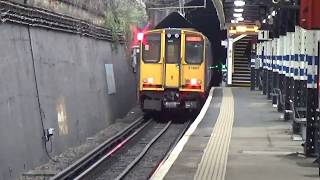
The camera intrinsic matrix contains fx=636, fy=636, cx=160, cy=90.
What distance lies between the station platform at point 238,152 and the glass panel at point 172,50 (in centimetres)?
408

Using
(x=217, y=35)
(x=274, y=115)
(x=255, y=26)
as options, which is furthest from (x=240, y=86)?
(x=274, y=115)

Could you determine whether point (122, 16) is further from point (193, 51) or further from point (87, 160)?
point (87, 160)

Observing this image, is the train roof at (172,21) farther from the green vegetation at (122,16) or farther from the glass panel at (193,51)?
the glass panel at (193,51)

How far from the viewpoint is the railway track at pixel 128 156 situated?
12.8 meters

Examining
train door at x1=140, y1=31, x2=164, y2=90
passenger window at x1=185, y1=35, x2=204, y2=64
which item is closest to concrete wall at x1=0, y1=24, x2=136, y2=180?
train door at x1=140, y1=31, x2=164, y2=90

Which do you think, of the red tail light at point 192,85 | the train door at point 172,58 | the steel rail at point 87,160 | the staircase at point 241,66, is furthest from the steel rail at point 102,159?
the staircase at point 241,66

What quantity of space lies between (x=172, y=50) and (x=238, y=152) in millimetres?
11874

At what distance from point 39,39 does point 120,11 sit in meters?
13.0

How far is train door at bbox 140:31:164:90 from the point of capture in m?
22.9

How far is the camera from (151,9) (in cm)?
3769

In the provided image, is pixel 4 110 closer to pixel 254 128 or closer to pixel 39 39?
pixel 39 39

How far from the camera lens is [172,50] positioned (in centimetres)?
2303

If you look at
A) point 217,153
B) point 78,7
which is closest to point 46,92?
point 217,153

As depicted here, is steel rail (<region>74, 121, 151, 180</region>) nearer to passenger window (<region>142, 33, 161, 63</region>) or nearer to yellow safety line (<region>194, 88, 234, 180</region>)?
yellow safety line (<region>194, 88, 234, 180</region>)
